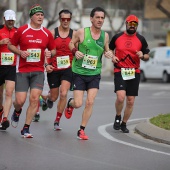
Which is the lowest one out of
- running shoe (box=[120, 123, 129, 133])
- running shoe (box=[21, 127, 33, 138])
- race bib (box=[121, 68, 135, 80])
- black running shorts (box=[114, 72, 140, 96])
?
running shoe (box=[120, 123, 129, 133])

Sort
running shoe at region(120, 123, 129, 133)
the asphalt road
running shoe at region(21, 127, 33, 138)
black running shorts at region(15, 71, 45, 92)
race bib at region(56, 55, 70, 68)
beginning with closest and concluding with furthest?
1. the asphalt road
2. running shoe at region(21, 127, 33, 138)
3. black running shorts at region(15, 71, 45, 92)
4. running shoe at region(120, 123, 129, 133)
5. race bib at region(56, 55, 70, 68)

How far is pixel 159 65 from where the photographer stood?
38188mm

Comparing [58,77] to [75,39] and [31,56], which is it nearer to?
[75,39]

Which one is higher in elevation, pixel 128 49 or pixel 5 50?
pixel 128 49

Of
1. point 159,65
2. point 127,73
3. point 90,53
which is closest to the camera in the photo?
point 90,53

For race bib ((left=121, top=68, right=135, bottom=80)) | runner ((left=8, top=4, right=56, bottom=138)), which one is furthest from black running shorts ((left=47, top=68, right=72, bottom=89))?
runner ((left=8, top=4, right=56, bottom=138))

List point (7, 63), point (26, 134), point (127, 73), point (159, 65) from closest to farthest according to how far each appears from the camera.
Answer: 1. point (26, 134)
2. point (127, 73)
3. point (7, 63)
4. point (159, 65)

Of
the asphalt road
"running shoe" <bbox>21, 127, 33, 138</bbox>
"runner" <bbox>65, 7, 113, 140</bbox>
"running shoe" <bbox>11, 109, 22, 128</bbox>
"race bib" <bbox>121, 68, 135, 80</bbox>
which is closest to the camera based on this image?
the asphalt road

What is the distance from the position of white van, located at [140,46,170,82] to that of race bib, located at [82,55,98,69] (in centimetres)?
2493

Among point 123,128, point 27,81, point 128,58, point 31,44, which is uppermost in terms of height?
point 31,44

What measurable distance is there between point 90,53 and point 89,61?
0.49 feet

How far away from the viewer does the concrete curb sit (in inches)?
491

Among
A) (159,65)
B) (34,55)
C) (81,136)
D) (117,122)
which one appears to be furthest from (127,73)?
(159,65)

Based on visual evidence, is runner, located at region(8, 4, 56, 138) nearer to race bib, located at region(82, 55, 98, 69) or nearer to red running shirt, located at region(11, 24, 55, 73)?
red running shirt, located at region(11, 24, 55, 73)
